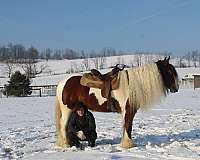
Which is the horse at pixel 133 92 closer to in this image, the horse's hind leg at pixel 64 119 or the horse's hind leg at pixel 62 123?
the horse's hind leg at pixel 62 123

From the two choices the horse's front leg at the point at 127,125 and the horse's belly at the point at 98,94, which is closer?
the horse's front leg at the point at 127,125

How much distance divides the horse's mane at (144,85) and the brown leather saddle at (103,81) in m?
0.30

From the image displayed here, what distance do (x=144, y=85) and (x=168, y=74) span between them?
50 cm

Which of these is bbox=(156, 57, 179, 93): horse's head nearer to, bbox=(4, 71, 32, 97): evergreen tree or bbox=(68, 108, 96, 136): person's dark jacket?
→ bbox=(68, 108, 96, 136): person's dark jacket

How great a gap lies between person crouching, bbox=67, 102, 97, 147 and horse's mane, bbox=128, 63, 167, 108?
Result: 943 millimetres

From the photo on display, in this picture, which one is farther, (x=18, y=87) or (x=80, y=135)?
(x=18, y=87)

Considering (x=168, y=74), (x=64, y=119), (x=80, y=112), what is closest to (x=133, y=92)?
(x=168, y=74)

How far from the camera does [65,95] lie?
720 centimetres

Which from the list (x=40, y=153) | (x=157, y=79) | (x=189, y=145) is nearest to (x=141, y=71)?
(x=157, y=79)

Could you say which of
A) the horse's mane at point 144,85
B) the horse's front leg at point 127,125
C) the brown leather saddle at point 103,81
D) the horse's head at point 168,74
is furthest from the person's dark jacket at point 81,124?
the horse's head at point 168,74

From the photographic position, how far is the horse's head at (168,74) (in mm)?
6879

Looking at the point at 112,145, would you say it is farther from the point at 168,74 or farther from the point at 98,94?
the point at 168,74

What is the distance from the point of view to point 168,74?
6891mm

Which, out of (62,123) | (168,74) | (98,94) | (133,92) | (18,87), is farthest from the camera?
(18,87)
